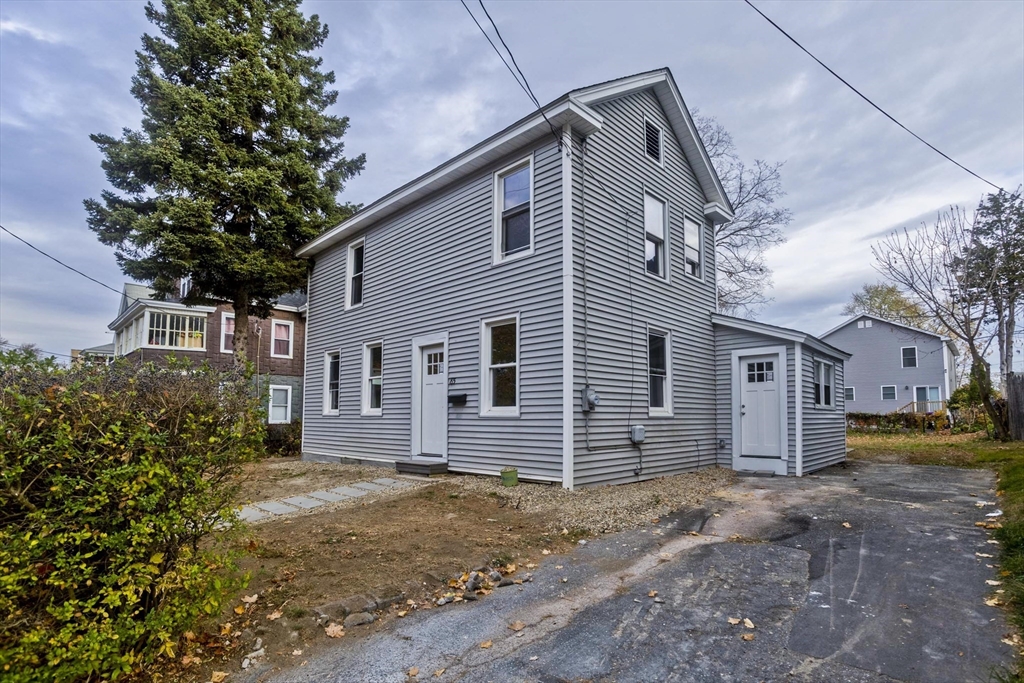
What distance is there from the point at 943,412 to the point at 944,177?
15504 mm

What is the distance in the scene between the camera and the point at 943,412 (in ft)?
77.2

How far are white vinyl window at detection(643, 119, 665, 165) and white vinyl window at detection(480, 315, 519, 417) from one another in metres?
4.49

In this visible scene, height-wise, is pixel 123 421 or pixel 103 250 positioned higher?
pixel 103 250

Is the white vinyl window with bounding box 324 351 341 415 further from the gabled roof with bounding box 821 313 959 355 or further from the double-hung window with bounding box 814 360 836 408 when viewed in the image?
the gabled roof with bounding box 821 313 959 355

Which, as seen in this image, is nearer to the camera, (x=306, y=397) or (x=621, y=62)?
(x=621, y=62)

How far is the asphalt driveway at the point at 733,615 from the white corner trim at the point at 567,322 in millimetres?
1784

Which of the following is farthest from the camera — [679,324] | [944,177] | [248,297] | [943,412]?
[943,412]

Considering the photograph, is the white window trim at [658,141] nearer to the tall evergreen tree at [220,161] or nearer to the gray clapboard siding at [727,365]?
the gray clapboard siding at [727,365]

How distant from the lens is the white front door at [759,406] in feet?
33.6

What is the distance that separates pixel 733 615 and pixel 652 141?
8976 millimetres

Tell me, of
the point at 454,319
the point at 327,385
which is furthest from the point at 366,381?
the point at 454,319

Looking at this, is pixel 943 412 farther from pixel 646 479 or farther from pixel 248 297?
pixel 248 297

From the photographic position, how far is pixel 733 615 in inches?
148

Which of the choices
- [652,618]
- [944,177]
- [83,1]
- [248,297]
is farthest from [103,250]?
[944,177]
